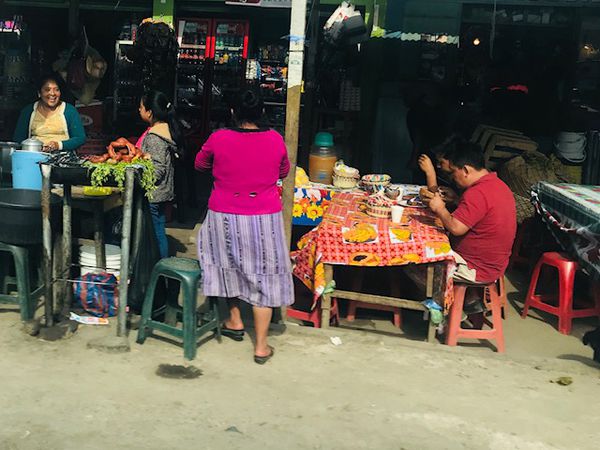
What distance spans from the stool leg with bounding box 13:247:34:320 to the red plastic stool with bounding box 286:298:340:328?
73.9 inches

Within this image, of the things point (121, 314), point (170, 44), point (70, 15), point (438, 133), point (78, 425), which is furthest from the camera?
point (70, 15)

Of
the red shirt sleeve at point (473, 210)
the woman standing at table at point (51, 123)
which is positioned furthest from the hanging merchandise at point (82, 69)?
the red shirt sleeve at point (473, 210)

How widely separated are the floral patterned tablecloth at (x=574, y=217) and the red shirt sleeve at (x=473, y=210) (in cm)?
104

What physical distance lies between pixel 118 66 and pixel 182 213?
113 inches

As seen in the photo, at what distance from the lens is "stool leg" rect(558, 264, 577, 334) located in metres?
5.73

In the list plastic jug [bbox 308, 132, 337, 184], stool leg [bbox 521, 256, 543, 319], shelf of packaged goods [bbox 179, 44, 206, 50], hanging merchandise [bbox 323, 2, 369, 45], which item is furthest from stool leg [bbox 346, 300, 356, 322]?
shelf of packaged goods [bbox 179, 44, 206, 50]

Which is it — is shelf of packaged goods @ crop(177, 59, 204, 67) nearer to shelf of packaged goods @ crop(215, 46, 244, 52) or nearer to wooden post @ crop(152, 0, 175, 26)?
shelf of packaged goods @ crop(215, 46, 244, 52)

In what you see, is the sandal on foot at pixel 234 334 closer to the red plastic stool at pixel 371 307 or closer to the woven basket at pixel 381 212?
the red plastic stool at pixel 371 307

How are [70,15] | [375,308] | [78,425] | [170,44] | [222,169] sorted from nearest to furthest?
[78,425] < [222,169] < [375,308] < [170,44] < [70,15]

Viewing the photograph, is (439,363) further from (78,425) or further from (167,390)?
(78,425)

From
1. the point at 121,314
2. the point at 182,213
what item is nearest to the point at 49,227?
the point at 121,314

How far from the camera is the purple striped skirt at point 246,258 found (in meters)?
4.62

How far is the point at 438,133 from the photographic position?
817 cm

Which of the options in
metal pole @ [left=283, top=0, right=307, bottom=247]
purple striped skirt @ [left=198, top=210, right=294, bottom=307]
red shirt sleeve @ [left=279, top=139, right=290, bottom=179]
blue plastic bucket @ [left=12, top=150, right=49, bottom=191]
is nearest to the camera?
purple striped skirt @ [left=198, top=210, right=294, bottom=307]
